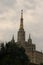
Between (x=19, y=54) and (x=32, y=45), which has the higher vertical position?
(x=32, y=45)

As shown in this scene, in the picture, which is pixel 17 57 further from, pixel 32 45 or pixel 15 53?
pixel 32 45

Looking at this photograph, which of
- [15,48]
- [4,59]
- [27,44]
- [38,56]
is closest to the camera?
[4,59]

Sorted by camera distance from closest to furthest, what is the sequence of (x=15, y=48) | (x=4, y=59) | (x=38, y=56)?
(x=4, y=59), (x=15, y=48), (x=38, y=56)

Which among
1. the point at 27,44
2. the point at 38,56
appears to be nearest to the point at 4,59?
the point at 38,56

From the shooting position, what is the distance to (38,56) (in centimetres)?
15800

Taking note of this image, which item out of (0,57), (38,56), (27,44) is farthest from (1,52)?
(27,44)

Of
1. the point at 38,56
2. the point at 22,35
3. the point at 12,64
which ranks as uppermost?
the point at 22,35

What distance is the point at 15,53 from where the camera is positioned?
48969 mm

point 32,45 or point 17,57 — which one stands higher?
point 32,45

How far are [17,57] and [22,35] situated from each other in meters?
133

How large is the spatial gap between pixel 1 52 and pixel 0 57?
4.15 feet

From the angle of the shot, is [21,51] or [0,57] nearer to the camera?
[0,57]

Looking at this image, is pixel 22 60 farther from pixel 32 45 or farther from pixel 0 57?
pixel 32 45

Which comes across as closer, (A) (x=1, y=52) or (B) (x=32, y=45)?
(A) (x=1, y=52)
